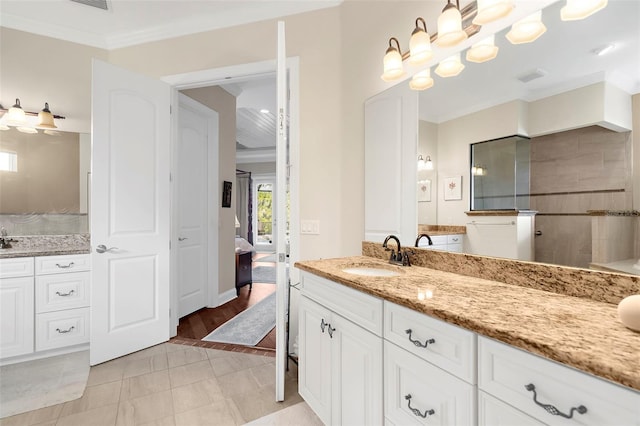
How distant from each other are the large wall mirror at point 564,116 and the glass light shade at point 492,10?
77 mm

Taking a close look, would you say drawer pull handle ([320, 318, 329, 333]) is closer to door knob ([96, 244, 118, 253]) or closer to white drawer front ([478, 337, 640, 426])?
white drawer front ([478, 337, 640, 426])

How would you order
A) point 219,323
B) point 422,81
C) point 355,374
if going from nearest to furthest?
point 355,374 → point 422,81 → point 219,323

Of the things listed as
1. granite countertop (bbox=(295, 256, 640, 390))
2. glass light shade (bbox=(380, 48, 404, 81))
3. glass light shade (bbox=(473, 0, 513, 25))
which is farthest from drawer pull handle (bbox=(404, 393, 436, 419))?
glass light shade (bbox=(380, 48, 404, 81))

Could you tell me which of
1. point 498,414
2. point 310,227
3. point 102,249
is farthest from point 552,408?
point 102,249

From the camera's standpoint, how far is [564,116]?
1.09 metres

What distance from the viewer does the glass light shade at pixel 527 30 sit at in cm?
115

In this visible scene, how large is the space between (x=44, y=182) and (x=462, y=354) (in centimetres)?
357

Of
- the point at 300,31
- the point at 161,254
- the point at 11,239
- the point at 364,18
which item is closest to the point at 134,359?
the point at 161,254

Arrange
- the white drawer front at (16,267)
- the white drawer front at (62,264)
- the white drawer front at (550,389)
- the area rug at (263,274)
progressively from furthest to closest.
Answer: the area rug at (263,274) < the white drawer front at (62,264) < the white drawer front at (16,267) < the white drawer front at (550,389)

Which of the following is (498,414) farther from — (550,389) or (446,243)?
(446,243)

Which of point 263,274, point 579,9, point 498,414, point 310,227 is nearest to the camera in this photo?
point 498,414

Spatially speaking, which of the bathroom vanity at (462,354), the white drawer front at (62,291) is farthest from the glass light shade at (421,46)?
the white drawer front at (62,291)

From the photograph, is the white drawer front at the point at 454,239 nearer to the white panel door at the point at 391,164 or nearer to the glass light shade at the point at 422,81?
the white panel door at the point at 391,164

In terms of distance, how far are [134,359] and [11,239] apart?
147 centimetres
